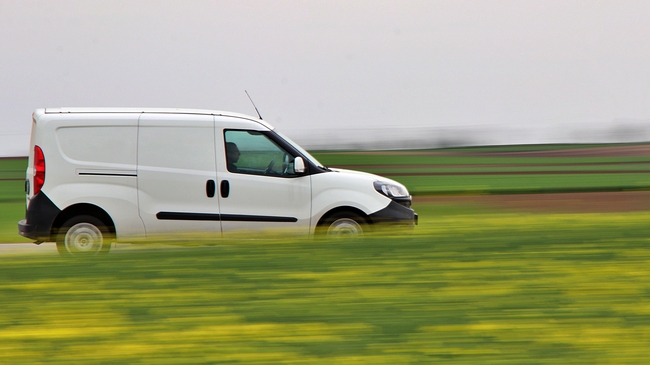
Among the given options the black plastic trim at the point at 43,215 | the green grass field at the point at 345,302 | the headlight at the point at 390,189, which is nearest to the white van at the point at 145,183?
the black plastic trim at the point at 43,215

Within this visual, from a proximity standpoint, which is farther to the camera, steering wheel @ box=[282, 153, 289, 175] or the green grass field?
steering wheel @ box=[282, 153, 289, 175]

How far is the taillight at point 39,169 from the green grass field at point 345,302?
2.35 meters

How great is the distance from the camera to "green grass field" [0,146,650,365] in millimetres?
3773

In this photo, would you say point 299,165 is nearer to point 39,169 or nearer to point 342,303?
point 39,169

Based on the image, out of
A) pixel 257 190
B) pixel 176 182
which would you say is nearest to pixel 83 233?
pixel 176 182

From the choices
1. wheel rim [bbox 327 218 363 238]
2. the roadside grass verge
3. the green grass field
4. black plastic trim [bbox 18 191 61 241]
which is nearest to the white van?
black plastic trim [bbox 18 191 61 241]

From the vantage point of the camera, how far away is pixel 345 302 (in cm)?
458

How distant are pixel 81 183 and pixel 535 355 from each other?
6022mm

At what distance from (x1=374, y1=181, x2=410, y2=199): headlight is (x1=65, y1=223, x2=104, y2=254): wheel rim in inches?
117

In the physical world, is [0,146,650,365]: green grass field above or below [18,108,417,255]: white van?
below

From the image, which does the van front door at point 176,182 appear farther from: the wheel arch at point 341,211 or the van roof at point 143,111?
the wheel arch at point 341,211

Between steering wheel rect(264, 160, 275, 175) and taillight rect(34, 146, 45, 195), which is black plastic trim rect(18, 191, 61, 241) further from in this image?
steering wheel rect(264, 160, 275, 175)

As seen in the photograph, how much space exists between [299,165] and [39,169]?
269 cm

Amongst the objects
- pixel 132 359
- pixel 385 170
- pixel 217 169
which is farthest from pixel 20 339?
pixel 385 170
